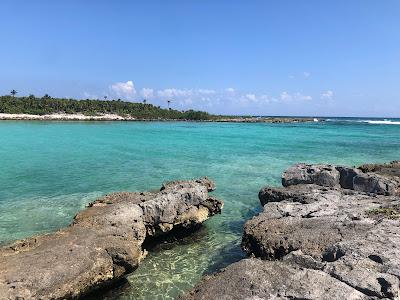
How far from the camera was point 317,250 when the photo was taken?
9.49 m

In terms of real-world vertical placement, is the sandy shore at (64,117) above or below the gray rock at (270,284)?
above

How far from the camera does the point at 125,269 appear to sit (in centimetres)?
1034

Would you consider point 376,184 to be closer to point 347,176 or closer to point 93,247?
point 347,176

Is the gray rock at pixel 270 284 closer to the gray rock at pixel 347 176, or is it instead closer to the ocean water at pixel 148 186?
the ocean water at pixel 148 186

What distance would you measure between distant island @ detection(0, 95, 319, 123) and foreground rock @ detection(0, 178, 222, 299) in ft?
A: 337

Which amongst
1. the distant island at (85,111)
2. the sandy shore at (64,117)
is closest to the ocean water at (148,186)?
the sandy shore at (64,117)

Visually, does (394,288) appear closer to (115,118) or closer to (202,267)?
(202,267)

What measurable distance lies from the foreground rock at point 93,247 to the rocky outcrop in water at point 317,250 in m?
2.98

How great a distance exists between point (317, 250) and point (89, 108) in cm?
12976

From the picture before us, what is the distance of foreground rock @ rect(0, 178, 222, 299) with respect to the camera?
8.49 metres

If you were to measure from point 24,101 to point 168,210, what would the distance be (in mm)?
123992

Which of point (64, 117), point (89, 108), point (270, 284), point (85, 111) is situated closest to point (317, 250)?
point (270, 284)

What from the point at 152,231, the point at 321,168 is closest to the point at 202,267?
the point at 152,231

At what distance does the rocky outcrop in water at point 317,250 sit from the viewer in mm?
7164
